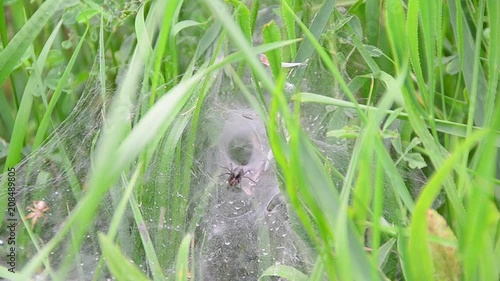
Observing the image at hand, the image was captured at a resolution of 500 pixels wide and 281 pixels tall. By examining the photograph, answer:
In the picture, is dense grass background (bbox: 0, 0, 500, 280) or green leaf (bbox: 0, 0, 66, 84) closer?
dense grass background (bbox: 0, 0, 500, 280)

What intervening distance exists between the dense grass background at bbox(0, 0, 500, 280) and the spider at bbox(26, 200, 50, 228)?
2 centimetres

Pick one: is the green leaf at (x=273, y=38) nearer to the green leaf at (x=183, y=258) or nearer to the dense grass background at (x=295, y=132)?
the dense grass background at (x=295, y=132)

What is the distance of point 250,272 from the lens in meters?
1.47

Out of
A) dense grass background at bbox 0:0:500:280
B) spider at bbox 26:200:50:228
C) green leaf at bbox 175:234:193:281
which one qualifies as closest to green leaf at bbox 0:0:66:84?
dense grass background at bbox 0:0:500:280

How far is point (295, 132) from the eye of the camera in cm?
93

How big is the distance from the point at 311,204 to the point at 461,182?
1.47ft

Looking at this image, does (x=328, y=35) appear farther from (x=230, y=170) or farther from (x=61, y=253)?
(x=61, y=253)

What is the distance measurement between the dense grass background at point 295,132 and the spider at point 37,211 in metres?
0.02

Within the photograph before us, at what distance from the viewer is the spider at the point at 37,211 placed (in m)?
1.57

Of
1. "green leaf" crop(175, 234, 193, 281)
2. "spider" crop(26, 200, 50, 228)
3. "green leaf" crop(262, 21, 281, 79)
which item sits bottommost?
"spider" crop(26, 200, 50, 228)

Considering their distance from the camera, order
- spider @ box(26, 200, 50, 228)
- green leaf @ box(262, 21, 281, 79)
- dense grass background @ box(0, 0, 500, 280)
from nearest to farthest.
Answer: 1. dense grass background @ box(0, 0, 500, 280)
2. green leaf @ box(262, 21, 281, 79)
3. spider @ box(26, 200, 50, 228)

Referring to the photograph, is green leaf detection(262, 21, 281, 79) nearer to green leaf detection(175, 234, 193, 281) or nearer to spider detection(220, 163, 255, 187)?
spider detection(220, 163, 255, 187)

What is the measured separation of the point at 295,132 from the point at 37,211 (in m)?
0.85

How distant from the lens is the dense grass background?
955mm
